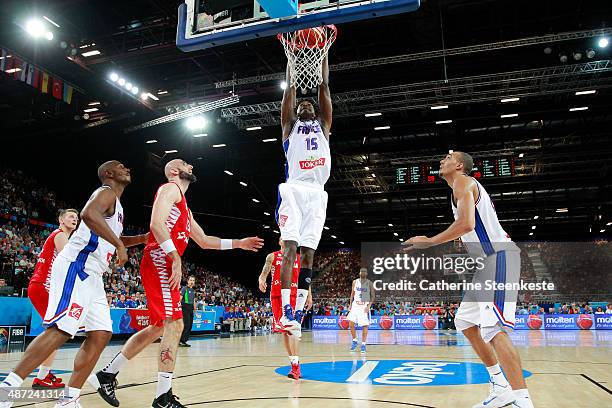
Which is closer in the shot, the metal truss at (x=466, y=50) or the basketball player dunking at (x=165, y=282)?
the basketball player dunking at (x=165, y=282)

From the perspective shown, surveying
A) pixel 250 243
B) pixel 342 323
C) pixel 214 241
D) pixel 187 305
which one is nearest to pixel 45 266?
pixel 214 241

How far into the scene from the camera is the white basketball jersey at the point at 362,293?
11797mm

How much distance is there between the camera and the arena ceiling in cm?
1405

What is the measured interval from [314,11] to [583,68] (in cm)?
1212

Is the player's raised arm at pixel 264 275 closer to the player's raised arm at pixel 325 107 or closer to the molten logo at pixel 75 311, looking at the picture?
the player's raised arm at pixel 325 107

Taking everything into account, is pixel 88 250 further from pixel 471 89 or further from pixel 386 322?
pixel 386 322

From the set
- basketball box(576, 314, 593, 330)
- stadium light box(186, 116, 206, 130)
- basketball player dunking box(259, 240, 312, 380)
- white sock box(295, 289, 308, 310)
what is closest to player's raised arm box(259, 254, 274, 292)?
basketball player dunking box(259, 240, 312, 380)

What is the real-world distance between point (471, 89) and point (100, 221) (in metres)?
14.0

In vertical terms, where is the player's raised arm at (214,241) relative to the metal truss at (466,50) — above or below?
below

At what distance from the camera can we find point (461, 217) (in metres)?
3.88

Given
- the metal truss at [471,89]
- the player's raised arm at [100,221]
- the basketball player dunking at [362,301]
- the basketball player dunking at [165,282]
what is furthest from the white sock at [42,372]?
the metal truss at [471,89]

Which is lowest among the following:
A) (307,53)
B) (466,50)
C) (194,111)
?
(307,53)

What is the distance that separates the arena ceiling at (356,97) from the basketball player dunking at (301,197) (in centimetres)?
927

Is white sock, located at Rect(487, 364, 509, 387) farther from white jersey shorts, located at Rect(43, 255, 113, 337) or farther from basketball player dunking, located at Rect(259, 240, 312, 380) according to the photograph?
white jersey shorts, located at Rect(43, 255, 113, 337)
